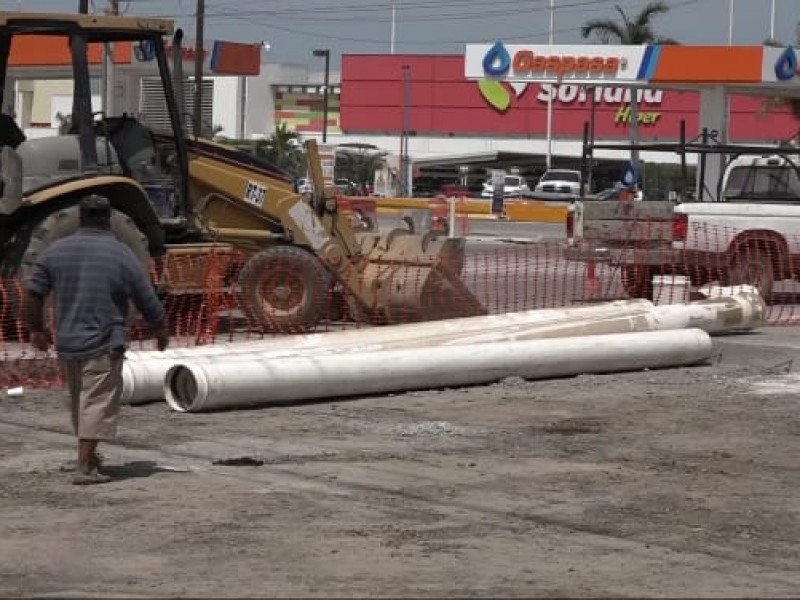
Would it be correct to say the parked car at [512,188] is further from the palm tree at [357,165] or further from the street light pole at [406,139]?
the palm tree at [357,165]

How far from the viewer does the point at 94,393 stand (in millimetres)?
9562

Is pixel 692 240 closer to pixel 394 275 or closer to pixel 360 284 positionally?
pixel 394 275

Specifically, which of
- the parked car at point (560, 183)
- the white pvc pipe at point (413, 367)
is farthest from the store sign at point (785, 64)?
the white pvc pipe at point (413, 367)

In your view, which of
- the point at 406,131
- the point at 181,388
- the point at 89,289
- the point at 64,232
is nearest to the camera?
the point at 89,289

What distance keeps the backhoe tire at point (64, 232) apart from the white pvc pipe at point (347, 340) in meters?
1.63

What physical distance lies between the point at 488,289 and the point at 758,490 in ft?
43.2

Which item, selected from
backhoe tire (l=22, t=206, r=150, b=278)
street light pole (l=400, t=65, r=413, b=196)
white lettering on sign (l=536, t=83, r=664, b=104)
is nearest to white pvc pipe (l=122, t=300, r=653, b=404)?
backhoe tire (l=22, t=206, r=150, b=278)

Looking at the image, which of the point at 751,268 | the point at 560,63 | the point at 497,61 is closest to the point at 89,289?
the point at 751,268

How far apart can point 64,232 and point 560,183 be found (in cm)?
5683

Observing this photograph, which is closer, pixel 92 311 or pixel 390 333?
→ pixel 92 311

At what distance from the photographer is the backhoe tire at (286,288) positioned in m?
17.0

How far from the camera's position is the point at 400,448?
1103 cm

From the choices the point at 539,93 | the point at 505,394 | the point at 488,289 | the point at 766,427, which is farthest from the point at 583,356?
the point at 539,93

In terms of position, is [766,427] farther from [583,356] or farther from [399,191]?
[399,191]
